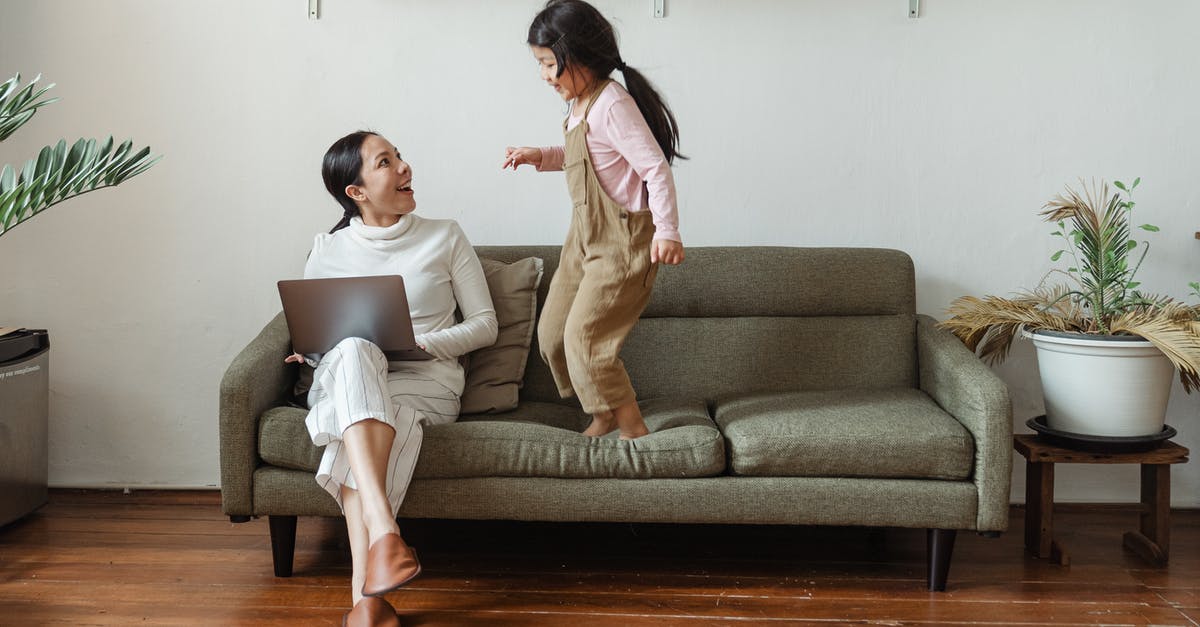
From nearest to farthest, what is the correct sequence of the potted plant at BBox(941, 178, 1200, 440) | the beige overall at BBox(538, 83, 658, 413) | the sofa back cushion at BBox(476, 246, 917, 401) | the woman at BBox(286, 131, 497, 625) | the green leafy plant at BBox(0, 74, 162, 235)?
the woman at BBox(286, 131, 497, 625) < the green leafy plant at BBox(0, 74, 162, 235) < the beige overall at BBox(538, 83, 658, 413) < the potted plant at BBox(941, 178, 1200, 440) < the sofa back cushion at BBox(476, 246, 917, 401)

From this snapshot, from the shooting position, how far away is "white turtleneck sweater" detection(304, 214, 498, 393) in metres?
2.38

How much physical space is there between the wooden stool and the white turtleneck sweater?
136 cm

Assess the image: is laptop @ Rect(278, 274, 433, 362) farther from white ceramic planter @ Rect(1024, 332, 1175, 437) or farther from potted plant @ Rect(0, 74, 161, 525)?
white ceramic planter @ Rect(1024, 332, 1175, 437)

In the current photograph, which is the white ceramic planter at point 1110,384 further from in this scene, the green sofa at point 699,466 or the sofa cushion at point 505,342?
the sofa cushion at point 505,342

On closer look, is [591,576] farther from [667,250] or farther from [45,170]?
[45,170]

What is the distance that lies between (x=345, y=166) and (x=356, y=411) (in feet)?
2.24

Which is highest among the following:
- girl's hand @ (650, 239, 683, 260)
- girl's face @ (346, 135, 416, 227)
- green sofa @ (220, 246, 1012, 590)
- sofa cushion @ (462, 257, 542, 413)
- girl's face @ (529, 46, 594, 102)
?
girl's face @ (529, 46, 594, 102)

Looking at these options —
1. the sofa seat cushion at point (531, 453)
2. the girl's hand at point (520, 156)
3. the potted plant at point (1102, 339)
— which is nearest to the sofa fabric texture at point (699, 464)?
the sofa seat cushion at point (531, 453)

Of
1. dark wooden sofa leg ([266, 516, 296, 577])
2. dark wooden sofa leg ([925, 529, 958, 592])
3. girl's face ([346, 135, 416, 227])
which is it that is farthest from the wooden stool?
dark wooden sofa leg ([266, 516, 296, 577])

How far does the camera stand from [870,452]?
2094 millimetres

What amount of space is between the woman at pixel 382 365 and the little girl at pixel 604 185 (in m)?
0.31

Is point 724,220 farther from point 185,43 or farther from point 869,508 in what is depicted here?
point 185,43

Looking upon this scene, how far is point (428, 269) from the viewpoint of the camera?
7.86 feet

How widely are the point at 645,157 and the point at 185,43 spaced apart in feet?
5.00
